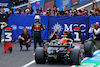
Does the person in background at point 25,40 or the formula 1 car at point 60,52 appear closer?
the formula 1 car at point 60,52

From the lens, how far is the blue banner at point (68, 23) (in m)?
21.8

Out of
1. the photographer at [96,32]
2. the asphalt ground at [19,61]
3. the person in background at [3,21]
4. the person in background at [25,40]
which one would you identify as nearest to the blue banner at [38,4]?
the person in background at [3,21]

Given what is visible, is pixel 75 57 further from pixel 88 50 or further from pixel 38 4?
pixel 38 4

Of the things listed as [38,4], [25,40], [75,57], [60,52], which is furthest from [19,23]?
[75,57]

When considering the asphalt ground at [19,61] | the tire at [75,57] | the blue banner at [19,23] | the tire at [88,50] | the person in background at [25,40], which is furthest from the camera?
the blue banner at [19,23]

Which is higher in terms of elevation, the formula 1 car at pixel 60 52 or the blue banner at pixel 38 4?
the blue banner at pixel 38 4

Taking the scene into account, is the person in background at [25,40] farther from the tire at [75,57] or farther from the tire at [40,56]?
the tire at [75,57]

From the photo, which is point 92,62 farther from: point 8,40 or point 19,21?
point 19,21

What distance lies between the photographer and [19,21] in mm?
22359

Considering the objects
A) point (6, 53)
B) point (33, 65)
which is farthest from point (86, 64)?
point (6, 53)

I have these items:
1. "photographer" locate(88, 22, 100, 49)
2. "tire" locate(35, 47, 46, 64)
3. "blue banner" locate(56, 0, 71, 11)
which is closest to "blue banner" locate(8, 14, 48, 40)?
"photographer" locate(88, 22, 100, 49)

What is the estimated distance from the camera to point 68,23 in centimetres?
2198

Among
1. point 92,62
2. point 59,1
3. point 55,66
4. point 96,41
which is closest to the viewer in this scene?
point 55,66

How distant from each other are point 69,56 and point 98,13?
33.3ft
